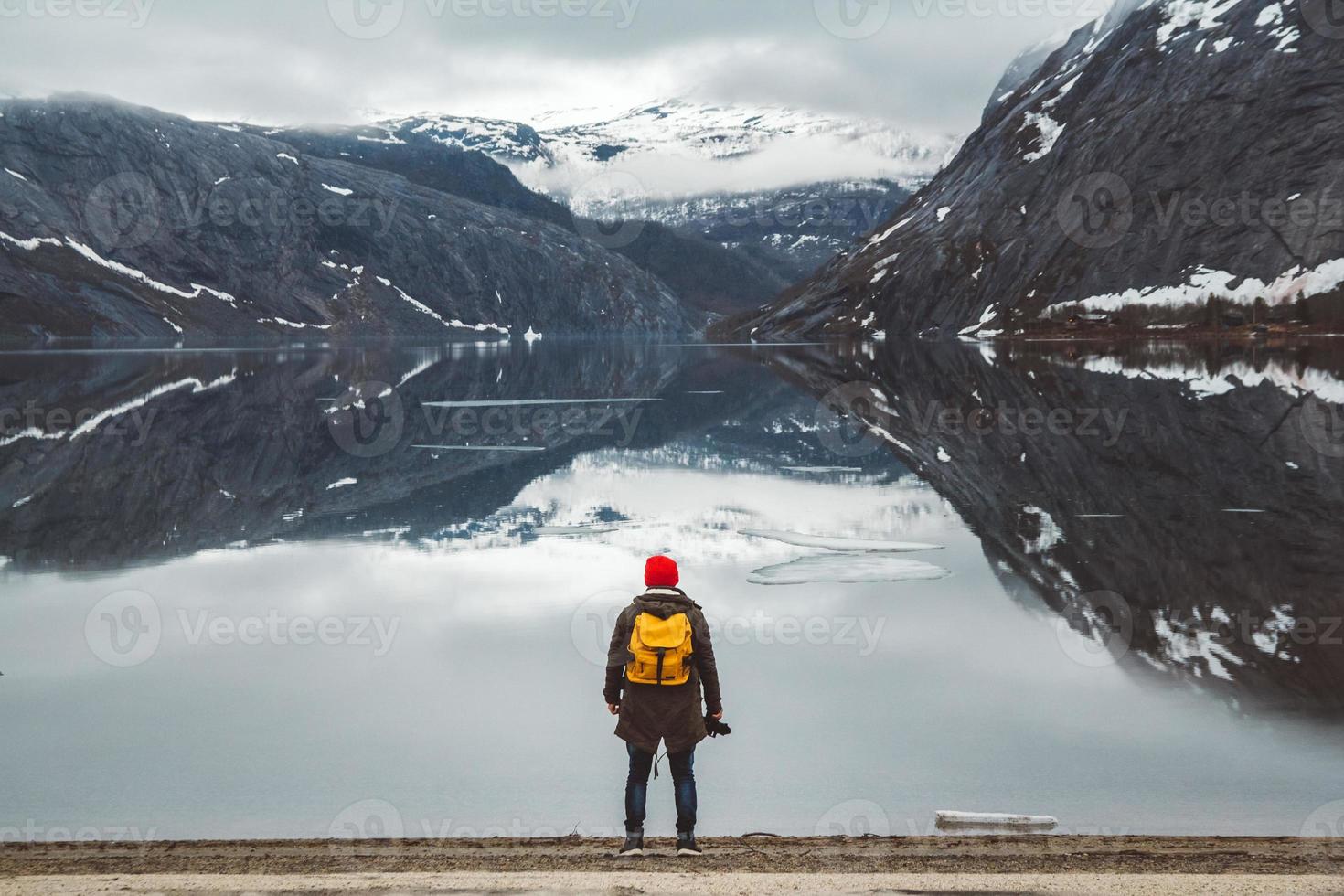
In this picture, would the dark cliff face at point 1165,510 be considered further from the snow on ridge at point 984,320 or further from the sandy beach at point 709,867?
the snow on ridge at point 984,320

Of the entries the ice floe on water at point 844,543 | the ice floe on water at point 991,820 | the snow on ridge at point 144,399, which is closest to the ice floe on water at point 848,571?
the ice floe on water at point 844,543

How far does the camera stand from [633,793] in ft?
35.8

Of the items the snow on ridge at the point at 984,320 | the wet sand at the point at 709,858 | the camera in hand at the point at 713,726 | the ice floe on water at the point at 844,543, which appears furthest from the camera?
the snow on ridge at the point at 984,320

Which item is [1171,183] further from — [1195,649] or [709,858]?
[709,858]

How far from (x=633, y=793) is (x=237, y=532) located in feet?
60.8

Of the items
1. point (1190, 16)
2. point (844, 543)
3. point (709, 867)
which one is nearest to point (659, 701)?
point (709, 867)

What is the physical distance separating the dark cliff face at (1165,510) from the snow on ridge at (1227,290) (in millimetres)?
77160

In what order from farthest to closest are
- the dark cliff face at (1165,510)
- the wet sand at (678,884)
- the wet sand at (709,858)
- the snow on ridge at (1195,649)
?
the dark cliff face at (1165,510) → the snow on ridge at (1195,649) → the wet sand at (709,858) → the wet sand at (678,884)

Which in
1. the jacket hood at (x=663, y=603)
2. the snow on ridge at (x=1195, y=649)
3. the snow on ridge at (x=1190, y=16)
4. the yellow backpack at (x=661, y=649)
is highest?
the snow on ridge at (x=1190, y=16)

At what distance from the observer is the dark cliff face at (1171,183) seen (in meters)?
142

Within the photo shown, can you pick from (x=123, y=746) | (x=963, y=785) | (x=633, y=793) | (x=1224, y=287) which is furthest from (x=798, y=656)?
(x=1224, y=287)

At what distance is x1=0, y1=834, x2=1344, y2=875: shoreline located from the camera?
9.76m

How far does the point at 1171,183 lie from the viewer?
159000 millimetres

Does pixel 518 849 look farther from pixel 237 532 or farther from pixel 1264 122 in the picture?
pixel 1264 122
